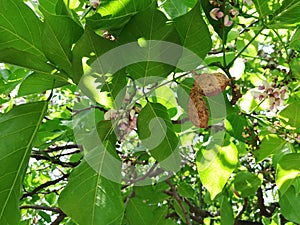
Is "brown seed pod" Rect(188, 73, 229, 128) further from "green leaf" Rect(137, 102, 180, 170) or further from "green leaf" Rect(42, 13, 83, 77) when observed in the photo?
"green leaf" Rect(42, 13, 83, 77)

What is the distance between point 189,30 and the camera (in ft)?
1.56

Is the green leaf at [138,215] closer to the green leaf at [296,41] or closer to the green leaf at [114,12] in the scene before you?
the green leaf at [296,41]

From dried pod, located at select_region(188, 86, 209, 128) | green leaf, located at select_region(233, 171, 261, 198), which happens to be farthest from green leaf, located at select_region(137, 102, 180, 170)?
green leaf, located at select_region(233, 171, 261, 198)

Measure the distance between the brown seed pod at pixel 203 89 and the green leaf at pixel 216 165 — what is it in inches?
4.7

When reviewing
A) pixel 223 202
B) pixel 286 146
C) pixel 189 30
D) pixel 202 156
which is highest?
pixel 189 30

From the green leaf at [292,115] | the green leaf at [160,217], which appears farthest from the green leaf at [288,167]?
the green leaf at [160,217]

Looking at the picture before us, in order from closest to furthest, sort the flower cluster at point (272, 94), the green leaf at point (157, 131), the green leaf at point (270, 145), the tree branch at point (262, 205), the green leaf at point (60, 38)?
the green leaf at point (60, 38) → the green leaf at point (157, 131) → the green leaf at point (270, 145) → the flower cluster at point (272, 94) → the tree branch at point (262, 205)

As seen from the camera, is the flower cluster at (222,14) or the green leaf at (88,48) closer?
the green leaf at (88,48)

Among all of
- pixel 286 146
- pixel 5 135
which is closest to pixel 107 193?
pixel 5 135

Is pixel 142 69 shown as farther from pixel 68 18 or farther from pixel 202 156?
pixel 202 156

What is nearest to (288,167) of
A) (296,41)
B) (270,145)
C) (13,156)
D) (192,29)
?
(270,145)

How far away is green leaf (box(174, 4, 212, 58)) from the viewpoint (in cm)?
47

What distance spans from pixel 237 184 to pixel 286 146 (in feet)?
0.86

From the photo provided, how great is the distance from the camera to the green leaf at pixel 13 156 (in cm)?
45
